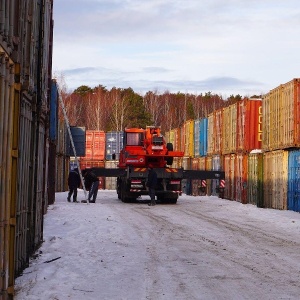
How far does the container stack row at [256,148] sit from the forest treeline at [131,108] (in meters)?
31.6

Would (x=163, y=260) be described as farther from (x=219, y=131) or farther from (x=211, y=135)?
(x=211, y=135)

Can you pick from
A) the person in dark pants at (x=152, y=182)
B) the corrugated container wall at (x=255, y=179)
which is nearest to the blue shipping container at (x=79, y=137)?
the person in dark pants at (x=152, y=182)

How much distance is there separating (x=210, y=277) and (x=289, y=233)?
22.8 feet

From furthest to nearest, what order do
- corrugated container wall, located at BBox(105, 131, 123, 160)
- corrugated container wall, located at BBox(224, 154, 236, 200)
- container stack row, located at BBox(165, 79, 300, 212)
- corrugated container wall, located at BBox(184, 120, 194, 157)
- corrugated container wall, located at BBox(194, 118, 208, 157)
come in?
corrugated container wall, located at BBox(105, 131, 123, 160)
corrugated container wall, located at BBox(184, 120, 194, 157)
corrugated container wall, located at BBox(194, 118, 208, 157)
corrugated container wall, located at BBox(224, 154, 236, 200)
container stack row, located at BBox(165, 79, 300, 212)

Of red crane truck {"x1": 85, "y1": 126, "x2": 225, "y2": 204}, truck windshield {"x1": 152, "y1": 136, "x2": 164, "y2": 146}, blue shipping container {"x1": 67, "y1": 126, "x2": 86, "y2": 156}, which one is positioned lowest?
red crane truck {"x1": 85, "y1": 126, "x2": 225, "y2": 204}

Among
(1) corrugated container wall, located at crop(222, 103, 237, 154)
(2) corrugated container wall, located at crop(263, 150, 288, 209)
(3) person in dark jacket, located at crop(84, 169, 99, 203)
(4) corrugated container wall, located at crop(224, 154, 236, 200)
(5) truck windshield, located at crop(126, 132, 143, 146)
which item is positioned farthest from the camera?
(1) corrugated container wall, located at crop(222, 103, 237, 154)

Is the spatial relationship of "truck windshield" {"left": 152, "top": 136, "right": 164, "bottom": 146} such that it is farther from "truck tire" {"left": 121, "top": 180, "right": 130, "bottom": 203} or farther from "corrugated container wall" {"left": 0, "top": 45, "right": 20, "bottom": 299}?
"corrugated container wall" {"left": 0, "top": 45, "right": 20, "bottom": 299}

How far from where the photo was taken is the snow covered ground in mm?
8039

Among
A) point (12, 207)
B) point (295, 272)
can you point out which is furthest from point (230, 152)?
point (12, 207)

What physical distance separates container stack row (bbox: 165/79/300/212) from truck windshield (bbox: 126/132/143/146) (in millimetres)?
4613

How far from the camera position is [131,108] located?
258 ft

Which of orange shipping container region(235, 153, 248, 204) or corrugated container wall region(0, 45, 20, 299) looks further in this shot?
orange shipping container region(235, 153, 248, 204)

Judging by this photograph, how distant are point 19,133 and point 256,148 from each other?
69.3 ft

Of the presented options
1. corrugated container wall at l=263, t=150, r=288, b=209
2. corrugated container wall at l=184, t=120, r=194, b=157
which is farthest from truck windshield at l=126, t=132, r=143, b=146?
corrugated container wall at l=184, t=120, r=194, b=157
